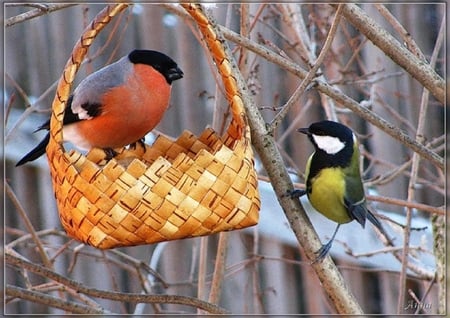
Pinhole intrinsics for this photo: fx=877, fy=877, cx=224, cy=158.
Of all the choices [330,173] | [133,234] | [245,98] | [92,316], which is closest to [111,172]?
[133,234]

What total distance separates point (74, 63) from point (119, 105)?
31cm

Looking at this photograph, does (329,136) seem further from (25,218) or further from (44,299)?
(25,218)

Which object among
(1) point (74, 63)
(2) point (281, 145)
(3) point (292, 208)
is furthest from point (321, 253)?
(2) point (281, 145)

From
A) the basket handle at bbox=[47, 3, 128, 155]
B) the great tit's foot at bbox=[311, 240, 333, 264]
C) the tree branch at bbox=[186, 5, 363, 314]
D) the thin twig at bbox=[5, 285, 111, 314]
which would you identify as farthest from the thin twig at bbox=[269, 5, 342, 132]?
the thin twig at bbox=[5, 285, 111, 314]

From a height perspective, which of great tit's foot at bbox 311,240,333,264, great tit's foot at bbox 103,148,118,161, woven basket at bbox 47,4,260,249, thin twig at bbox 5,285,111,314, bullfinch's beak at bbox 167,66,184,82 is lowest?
thin twig at bbox 5,285,111,314

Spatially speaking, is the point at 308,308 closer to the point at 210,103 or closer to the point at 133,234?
the point at 210,103

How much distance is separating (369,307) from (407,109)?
0.84m

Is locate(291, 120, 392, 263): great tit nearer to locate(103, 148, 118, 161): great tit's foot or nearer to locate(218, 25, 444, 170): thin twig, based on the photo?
locate(218, 25, 444, 170): thin twig

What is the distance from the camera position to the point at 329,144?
1.95 metres

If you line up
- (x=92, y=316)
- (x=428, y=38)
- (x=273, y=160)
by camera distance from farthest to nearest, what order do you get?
(x=428, y=38)
(x=92, y=316)
(x=273, y=160)

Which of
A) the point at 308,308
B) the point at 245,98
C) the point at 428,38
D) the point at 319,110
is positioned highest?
the point at 428,38

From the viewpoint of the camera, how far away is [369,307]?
11.8 ft

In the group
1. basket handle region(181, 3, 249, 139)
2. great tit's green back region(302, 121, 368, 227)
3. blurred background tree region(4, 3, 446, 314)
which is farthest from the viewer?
blurred background tree region(4, 3, 446, 314)

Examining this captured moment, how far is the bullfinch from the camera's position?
188 cm
